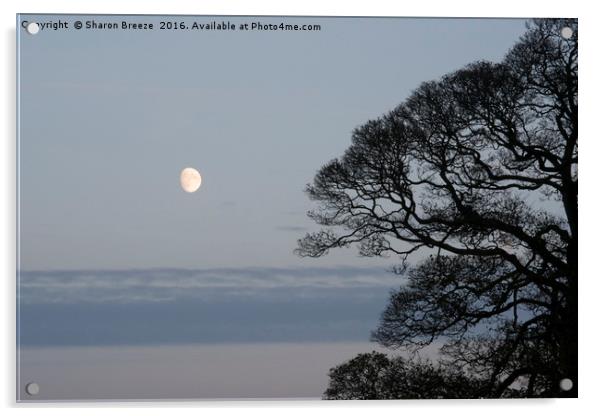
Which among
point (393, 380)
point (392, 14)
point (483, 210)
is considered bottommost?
point (393, 380)

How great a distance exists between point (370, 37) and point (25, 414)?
233 cm

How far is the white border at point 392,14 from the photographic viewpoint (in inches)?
201

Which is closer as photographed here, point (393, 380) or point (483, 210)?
point (393, 380)

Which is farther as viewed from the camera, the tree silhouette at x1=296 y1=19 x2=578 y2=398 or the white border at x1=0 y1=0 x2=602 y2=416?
the tree silhouette at x1=296 y1=19 x2=578 y2=398

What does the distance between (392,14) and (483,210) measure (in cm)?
101

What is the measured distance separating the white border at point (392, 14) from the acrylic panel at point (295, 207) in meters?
0.05

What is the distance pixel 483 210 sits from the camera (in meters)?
5.30

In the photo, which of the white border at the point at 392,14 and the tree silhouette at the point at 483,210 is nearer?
the white border at the point at 392,14

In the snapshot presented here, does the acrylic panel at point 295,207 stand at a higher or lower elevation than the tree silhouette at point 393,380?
higher

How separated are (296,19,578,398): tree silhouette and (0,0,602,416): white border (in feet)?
0.18

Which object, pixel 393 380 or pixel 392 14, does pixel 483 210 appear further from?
pixel 392 14

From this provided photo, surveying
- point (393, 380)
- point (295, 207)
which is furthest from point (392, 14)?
point (393, 380)

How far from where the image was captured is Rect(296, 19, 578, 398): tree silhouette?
5250mm
